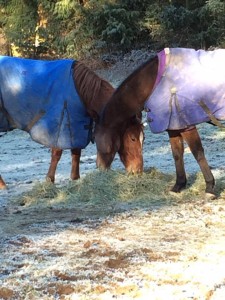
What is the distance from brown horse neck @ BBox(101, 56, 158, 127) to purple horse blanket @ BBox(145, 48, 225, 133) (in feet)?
0.56

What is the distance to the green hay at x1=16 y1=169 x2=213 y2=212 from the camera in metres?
5.53

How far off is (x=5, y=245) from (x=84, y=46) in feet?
49.9

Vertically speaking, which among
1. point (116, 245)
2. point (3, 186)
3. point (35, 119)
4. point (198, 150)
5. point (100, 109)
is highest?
point (100, 109)

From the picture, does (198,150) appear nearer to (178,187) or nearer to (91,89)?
(178,187)

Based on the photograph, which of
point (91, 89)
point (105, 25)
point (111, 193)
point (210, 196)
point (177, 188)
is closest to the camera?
point (210, 196)

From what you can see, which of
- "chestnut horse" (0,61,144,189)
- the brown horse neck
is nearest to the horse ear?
"chestnut horse" (0,61,144,189)

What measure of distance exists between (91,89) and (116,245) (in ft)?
8.02

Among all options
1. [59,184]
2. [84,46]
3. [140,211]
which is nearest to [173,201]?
[140,211]

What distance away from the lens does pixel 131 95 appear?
5.79 m

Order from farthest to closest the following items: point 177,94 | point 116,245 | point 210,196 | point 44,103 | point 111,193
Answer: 1. point 44,103
2. point 111,193
3. point 210,196
4. point 177,94
5. point 116,245

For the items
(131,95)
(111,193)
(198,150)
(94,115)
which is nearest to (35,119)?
(94,115)

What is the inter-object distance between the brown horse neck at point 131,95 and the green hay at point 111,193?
612 mm

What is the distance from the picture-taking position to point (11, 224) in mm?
4809

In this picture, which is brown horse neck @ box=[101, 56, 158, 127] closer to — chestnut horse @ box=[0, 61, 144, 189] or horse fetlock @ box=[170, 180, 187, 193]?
chestnut horse @ box=[0, 61, 144, 189]
